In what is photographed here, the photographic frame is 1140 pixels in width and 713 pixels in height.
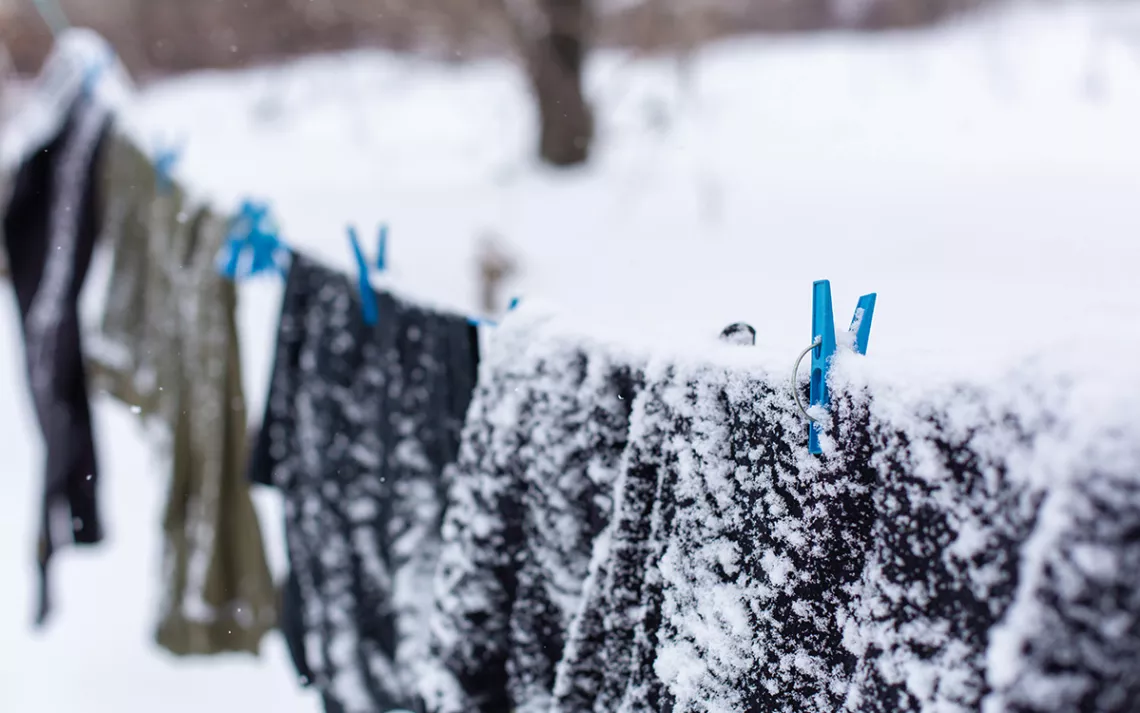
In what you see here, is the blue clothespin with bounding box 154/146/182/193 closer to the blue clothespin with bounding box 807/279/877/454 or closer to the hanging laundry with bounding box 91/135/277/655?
the hanging laundry with bounding box 91/135/277/655

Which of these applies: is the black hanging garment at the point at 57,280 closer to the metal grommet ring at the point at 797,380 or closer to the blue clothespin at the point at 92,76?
the blue clothespin at the point at 92,76

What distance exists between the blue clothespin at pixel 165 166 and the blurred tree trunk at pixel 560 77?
435 centimetres

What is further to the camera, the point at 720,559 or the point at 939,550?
the point at 720,559

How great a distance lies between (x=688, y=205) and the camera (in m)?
6.11

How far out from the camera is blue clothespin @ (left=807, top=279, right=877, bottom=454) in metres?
0.50

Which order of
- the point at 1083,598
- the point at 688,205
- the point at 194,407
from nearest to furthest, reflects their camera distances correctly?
the point at 1083,598 → the point at 194,407 → the point at 688,205

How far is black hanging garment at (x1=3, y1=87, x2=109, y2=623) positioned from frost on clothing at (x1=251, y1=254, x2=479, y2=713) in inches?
36.3

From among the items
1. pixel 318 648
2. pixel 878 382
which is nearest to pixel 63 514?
pixel 318 648

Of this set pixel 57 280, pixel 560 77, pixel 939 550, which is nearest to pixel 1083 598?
pixel 939 550

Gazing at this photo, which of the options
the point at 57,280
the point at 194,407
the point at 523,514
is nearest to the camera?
the point at 523,514

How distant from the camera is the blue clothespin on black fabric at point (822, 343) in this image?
50 centimetres

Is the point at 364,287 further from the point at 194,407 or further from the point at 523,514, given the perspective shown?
the point at 194,407

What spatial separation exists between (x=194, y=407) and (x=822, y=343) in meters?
1.50

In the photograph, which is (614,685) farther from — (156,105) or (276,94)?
(156,105)
